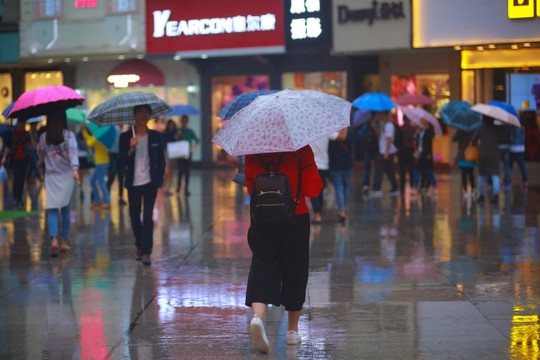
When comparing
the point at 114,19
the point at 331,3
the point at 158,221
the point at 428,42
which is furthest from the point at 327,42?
the point at 158,221

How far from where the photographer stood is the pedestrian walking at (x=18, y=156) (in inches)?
671

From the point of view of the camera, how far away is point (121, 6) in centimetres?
2805

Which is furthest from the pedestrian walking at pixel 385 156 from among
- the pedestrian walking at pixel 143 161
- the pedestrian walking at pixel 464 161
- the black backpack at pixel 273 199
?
the black backpack at pixel 273 199

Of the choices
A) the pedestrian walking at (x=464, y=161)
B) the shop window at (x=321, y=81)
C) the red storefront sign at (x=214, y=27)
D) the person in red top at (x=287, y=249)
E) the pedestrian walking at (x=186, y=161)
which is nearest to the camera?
the person in red top at (x=287, y=249)

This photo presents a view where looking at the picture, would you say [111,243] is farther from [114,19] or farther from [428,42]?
[114,19]

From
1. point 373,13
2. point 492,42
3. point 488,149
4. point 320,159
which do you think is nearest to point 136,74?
point 373,13

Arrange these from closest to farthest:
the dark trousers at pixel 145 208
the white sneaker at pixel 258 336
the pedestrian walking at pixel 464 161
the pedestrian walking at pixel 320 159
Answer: the white sneaker at pixel 258 336
the dark trousers at pixel 145 208
the pedestrian walking at pixel 320 159
the pedestrian walking at pixel 464 161

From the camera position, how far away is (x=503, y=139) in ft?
58.6

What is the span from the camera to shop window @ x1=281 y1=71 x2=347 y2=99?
28.9 m

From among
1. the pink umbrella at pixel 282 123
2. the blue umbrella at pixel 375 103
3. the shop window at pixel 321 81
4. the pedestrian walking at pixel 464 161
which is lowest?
the pedestrian walking at pixel 464 161

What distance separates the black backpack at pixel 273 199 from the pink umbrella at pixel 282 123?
0.71 ft

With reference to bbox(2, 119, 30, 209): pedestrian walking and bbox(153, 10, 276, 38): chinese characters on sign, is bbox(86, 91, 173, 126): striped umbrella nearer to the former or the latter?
bbox(2, 119, 30, 209): pedestrian walking

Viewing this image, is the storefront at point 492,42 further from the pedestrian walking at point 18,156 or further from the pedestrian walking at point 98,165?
the pedestrian walking at point 18,156

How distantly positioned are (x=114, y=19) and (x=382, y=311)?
2268 centimetres
